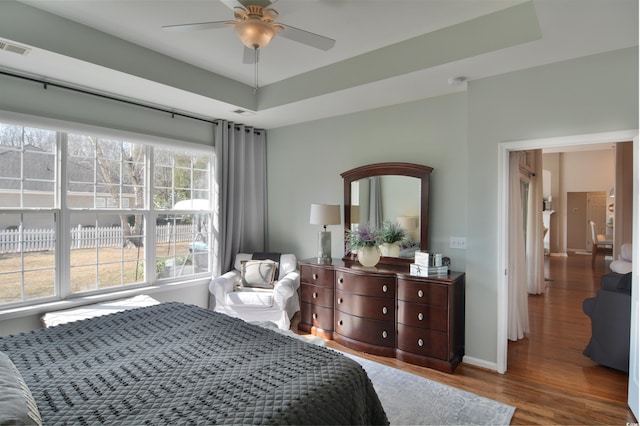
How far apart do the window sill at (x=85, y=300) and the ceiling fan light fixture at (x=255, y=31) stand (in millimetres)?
2901

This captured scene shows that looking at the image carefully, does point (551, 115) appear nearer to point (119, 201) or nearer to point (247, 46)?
point (247, 46)

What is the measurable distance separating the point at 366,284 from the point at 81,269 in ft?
9.29

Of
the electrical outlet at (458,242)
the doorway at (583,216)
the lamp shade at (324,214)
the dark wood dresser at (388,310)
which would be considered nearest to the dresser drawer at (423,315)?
the dark wood dresser at (388,310)

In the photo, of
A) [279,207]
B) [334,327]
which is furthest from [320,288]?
[279,207]

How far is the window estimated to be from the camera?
10.4ft

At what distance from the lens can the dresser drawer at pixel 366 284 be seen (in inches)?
133

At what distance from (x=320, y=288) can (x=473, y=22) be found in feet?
9.20

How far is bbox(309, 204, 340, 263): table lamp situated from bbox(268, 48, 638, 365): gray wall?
0.34 meters

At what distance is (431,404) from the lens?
255 centimetres

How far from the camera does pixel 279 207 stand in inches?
198

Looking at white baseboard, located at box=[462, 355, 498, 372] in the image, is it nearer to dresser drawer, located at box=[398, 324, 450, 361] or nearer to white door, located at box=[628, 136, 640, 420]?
dresser drawer, located at box=[398, 324, 450, 361]

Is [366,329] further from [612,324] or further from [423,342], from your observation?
[612,324]

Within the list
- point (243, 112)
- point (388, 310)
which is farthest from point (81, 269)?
point (388, 310)

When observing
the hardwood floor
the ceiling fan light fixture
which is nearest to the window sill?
the hardwood floor
